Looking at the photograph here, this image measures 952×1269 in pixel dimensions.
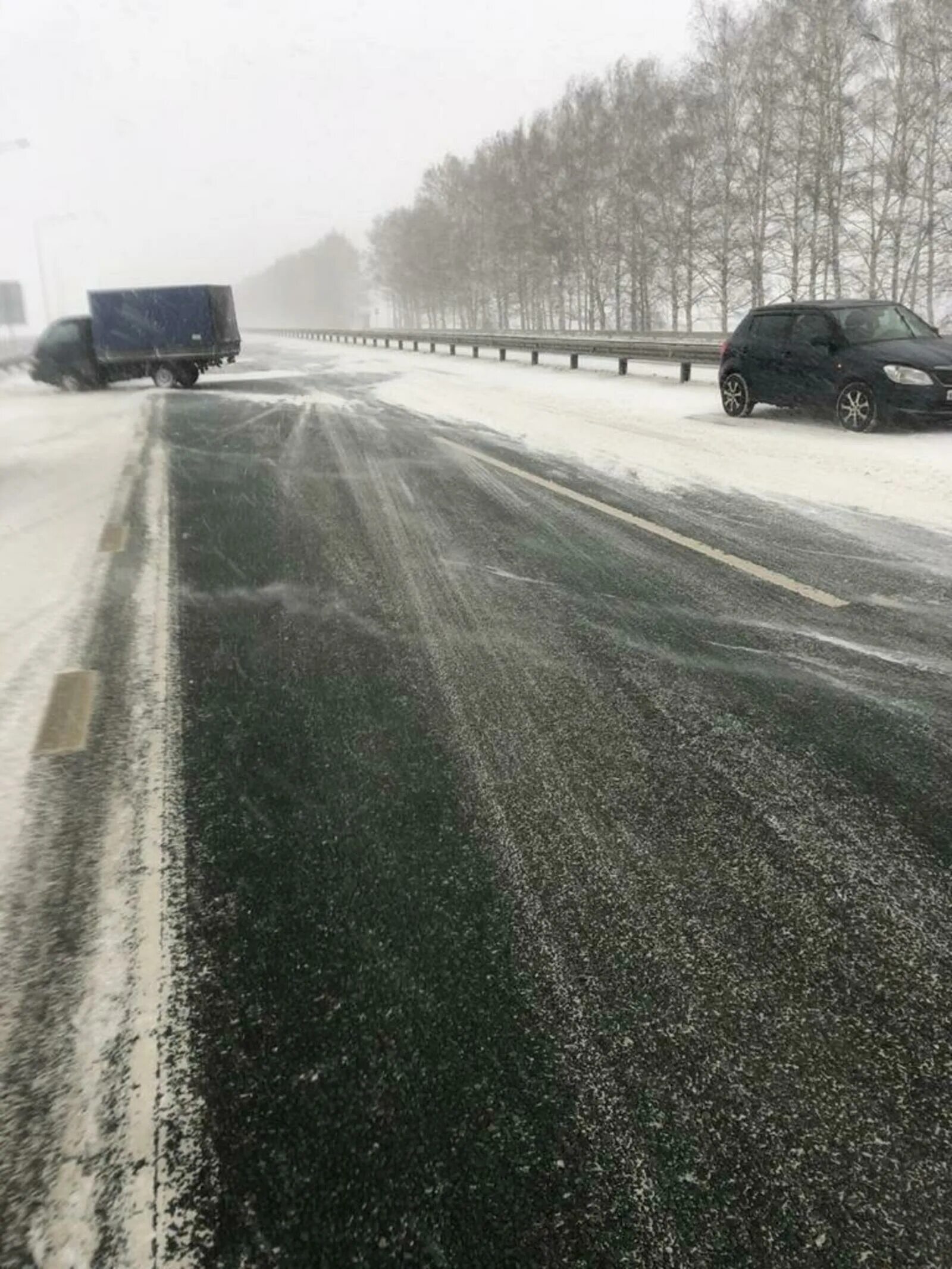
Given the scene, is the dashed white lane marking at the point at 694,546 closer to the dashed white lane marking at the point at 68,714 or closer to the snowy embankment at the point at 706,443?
the snowy embankment at the point at 706,443

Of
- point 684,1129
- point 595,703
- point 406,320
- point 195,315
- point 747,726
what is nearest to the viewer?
point 684,1129

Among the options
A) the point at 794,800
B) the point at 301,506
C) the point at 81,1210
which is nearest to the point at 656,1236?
the point at 81,1210

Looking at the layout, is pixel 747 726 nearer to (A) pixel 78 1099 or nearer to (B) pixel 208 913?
(B) pixel 208 913

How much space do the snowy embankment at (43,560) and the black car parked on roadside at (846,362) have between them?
9.40 m

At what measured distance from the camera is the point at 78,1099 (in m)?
1.69

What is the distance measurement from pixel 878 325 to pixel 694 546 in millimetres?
7524

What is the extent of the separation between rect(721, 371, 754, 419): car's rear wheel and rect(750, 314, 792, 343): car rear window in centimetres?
72

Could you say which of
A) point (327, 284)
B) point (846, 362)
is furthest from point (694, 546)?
point (327, 284)

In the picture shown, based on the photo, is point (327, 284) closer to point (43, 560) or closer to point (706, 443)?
point (706, 443)

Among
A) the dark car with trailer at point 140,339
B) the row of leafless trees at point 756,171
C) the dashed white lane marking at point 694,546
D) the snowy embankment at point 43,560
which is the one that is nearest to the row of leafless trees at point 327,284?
the row of leafless trees at point 756,171

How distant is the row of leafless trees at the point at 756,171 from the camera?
99.8 ft

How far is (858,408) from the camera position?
1112 cm

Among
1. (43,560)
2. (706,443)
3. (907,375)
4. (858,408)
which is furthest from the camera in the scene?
(858,408)

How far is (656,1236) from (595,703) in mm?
2194
